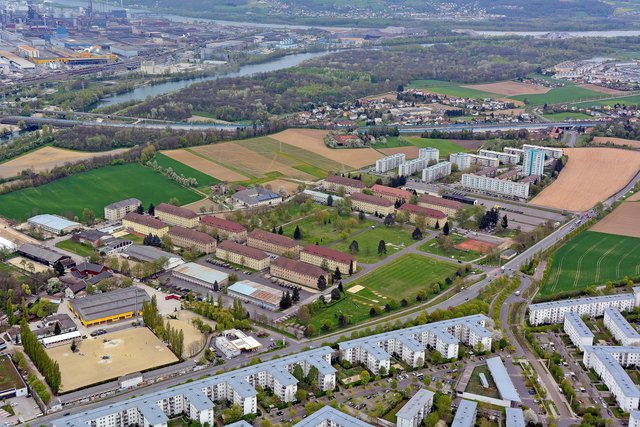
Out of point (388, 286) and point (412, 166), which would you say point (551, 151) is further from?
point (388, 286)

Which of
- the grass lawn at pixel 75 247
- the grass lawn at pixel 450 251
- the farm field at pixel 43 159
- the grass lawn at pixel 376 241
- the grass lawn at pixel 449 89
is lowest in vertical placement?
the grass lawn at pixel 75 247

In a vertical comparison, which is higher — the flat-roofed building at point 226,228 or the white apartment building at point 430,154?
the white apartment building at point 430,154

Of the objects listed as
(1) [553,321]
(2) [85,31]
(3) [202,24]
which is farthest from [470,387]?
(3) [202,24]

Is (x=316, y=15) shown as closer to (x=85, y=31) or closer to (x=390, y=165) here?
(x=85, y=31)

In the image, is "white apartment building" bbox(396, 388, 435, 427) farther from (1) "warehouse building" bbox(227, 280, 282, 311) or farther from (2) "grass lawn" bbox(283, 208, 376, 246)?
(2) "grass lawn" bbox(283, 208, 376, 246)

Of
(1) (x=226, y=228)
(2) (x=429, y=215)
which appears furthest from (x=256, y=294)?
(2) (x=429, y=215)

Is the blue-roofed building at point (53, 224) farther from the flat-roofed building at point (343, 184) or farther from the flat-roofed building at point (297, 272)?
the flat-roofed building at point (343, 184)

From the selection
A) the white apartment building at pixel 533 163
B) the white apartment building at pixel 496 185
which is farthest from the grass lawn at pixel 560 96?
the white apartment building at pixel 496 185
